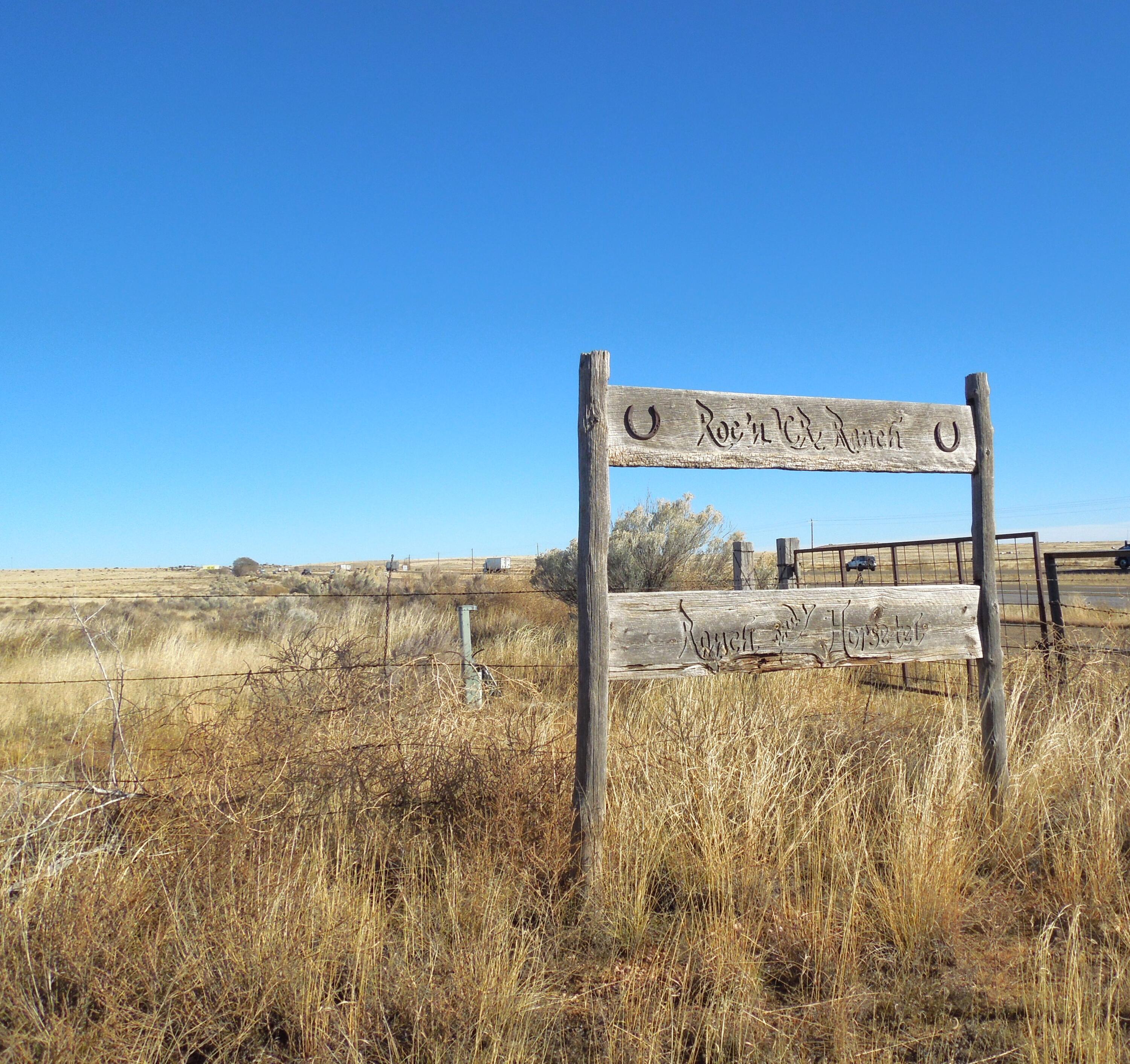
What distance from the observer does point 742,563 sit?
1077 centimetres

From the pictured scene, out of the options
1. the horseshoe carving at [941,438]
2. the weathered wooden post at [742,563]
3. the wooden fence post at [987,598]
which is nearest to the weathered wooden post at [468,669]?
the wooden fence post at [987,598]

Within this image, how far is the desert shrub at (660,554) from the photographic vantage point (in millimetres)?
13391

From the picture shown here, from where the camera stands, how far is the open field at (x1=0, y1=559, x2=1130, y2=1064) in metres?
2.55

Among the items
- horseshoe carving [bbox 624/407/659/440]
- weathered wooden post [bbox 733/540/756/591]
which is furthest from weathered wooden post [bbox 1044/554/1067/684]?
horseshoe carving [bbox 624/407/659/440]

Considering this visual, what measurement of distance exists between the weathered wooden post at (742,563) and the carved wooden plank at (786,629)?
224 inches

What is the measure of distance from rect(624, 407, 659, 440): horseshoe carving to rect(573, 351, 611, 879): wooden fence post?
4.5 inches

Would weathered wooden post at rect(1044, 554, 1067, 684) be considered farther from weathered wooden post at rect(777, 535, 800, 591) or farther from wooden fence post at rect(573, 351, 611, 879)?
wooden fence post at rect(573, 351, 611, 879)

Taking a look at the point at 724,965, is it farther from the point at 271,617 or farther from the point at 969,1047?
the point at 271,617

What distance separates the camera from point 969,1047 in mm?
2598

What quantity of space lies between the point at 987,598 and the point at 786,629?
4.64ft

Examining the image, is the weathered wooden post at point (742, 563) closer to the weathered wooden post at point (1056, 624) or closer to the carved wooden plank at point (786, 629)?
the weathered wooden post at point (1056, 624)

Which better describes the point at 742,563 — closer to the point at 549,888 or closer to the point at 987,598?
the point at 987,598

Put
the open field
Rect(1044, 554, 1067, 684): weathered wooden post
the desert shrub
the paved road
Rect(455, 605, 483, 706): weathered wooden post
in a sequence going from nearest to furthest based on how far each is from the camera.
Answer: the open field < Rect(455, 605, 483, 706): weathered wooden post < Rect(1044, 554, 1067, 684): weathered wooden post < the desert shrub < the paved road

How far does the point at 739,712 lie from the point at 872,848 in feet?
5.06
